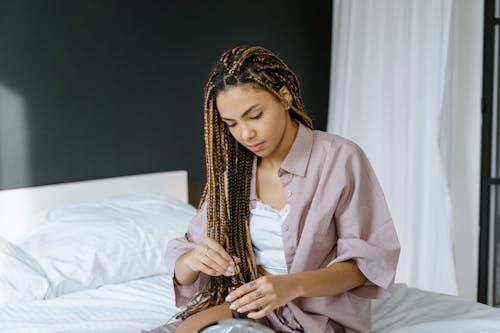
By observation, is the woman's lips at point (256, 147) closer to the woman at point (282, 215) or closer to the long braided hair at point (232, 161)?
the woman at point (282, 215)

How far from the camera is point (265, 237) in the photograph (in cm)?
160

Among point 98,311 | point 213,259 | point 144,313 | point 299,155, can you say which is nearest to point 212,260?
A: point 213,259

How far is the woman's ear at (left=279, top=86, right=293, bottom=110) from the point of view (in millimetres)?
1546

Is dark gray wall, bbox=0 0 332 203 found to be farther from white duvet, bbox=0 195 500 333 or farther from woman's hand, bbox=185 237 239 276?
woman's hand, bbox=185 237 239 276

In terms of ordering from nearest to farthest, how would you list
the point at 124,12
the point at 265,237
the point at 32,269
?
the point at 265,237 < the point at 32,269 < the point at 124,12

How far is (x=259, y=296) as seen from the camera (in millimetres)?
1281

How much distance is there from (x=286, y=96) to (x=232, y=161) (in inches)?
9.0

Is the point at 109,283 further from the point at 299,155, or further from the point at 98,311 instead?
the point at 299,155

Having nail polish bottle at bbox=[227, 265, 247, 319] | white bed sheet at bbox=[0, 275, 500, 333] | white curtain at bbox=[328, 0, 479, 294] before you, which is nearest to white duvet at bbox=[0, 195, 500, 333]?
white bed sheet at bbox=[0, 275, 500, 333]

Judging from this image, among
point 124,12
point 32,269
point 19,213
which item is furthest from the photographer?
point 124,12

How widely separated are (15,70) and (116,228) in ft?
2.46

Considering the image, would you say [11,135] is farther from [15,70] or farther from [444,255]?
[444,255]

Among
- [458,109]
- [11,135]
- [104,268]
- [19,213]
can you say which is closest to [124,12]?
[11,135]

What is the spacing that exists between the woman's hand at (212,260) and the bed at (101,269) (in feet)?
1.37
